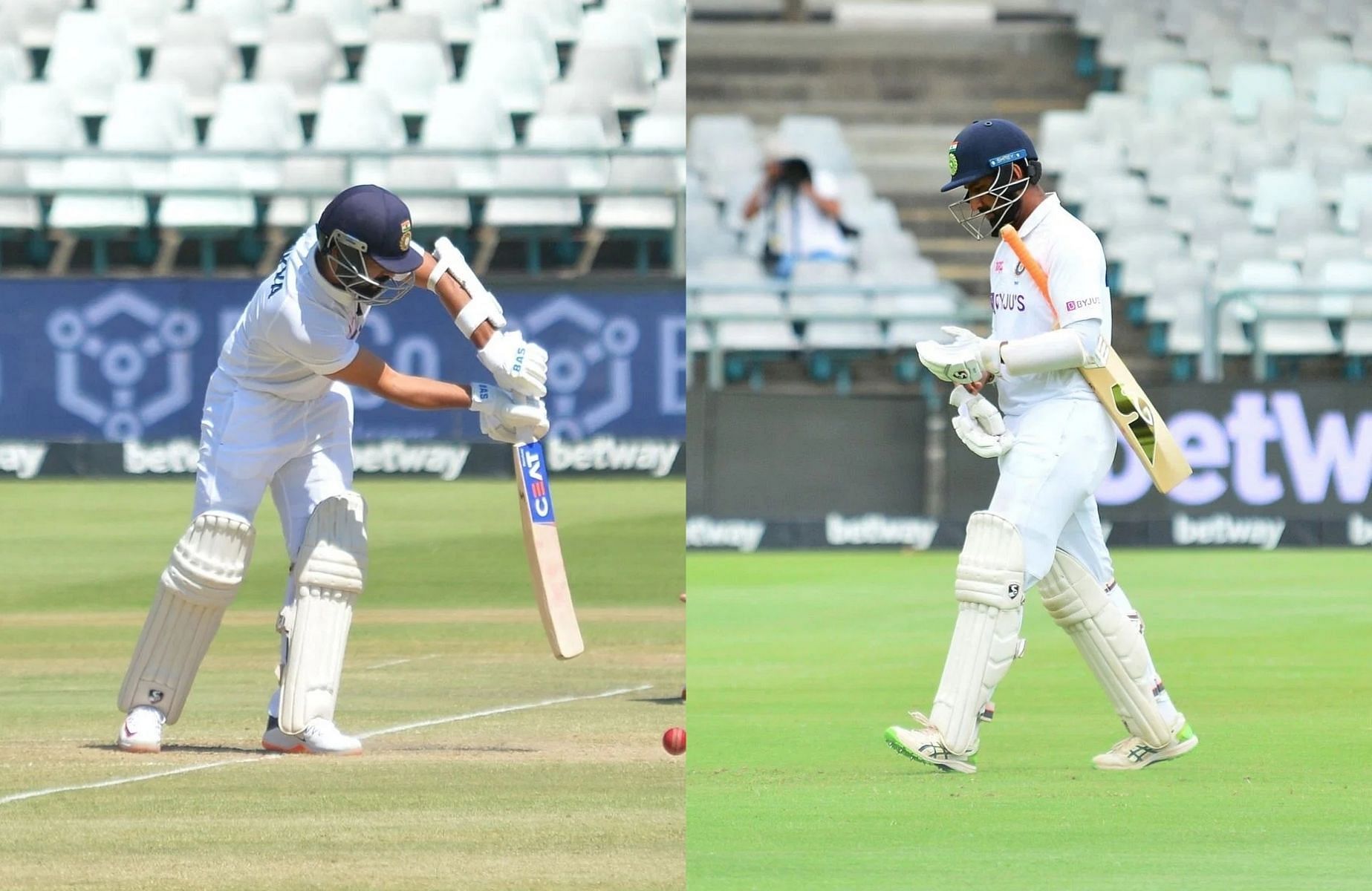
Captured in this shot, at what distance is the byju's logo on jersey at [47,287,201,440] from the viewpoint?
594 inches

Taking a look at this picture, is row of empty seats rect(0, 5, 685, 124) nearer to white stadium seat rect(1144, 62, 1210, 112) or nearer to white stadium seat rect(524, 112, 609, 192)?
white stadium seat rect(524, 112, 609, 192)

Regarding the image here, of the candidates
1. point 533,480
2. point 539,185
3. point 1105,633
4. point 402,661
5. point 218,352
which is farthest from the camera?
point 539,185

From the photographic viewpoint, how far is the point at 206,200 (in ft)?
54.2

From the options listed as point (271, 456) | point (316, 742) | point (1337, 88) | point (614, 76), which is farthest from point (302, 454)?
point (1337, 88)

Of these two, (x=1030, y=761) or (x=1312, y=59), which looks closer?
(x=1030, y=761)

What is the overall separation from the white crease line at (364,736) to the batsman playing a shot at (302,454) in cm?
19

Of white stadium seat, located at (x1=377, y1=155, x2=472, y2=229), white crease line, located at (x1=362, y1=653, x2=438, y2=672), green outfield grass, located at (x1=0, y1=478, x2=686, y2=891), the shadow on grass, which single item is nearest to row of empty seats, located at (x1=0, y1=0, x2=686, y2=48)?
white stadium seat, located at (x1=377, y1=155, x2=472, y2=229)

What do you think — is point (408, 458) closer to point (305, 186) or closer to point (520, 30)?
point (305, 186)

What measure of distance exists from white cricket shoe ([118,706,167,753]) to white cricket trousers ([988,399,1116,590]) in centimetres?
229

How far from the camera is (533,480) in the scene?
19.2 ft

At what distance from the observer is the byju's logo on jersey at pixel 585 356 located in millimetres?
15375

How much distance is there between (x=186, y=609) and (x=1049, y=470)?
2302mm

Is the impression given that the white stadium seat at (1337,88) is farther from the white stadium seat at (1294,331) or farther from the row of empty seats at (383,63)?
the row of empty seats at (383,63)

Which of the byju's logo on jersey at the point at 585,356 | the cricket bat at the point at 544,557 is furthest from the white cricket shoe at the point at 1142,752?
the byju's logo on jersey at the point at 585,356
